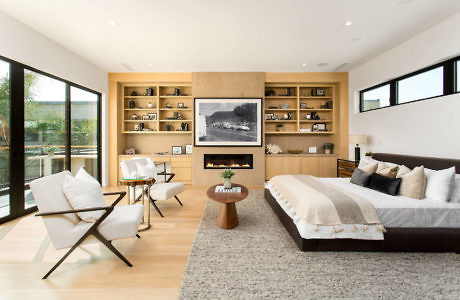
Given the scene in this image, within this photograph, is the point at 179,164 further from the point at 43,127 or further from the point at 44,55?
the point at 44,55

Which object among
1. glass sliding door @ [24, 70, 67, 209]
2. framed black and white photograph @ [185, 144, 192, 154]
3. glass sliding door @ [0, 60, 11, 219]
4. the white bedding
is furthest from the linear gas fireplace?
glass sliding door @ [0, 60, 11, 219]

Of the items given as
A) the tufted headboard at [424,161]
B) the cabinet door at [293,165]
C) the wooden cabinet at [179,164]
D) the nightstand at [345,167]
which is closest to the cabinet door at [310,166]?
the cabinet door at [293,165]

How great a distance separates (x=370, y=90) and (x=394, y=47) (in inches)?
40.1

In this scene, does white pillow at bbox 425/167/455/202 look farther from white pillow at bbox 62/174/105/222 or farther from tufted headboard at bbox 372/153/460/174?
white pillow at bbox 62/174/105/222

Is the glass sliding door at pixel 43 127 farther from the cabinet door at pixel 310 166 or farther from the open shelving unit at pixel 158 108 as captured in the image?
the cabinet door at pixel 310 166

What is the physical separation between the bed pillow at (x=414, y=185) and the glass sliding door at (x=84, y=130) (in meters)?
5.64

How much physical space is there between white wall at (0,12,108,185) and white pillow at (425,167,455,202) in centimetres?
572

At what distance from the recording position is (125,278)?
1685 millimetres

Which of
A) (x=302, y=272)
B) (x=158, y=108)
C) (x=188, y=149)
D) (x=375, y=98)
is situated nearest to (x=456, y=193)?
(x=302, y=272)

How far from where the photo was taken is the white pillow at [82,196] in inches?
71.5

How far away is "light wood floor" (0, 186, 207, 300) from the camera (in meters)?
1.54

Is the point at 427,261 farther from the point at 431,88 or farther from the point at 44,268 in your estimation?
the point at 44,268

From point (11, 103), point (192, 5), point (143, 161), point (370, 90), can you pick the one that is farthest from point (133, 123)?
point (370, 90)

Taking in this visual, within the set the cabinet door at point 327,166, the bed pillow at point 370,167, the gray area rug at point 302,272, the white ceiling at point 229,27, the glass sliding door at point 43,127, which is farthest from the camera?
the cabinet door at point 327,166
